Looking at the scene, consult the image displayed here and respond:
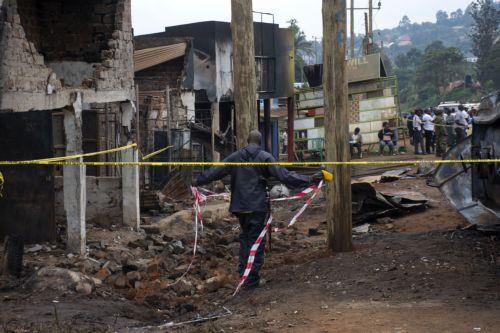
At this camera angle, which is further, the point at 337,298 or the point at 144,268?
the point at 144,268

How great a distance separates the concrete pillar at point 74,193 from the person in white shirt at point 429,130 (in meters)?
17.5

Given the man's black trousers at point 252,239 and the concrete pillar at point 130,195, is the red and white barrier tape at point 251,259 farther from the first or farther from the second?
the concrete pillar at point 130,195

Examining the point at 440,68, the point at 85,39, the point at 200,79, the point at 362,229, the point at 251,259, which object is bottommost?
the point at 362,229

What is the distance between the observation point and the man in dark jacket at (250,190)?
31.0ft

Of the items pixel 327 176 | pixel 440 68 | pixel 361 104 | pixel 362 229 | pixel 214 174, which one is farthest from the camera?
pixel 440 68

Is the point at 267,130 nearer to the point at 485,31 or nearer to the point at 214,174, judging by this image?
the point at 214,174

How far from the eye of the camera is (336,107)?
33.4 ft

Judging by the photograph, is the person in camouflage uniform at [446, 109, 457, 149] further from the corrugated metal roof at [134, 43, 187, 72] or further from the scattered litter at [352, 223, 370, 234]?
the scattered litter at [352, 223, 370, 234]

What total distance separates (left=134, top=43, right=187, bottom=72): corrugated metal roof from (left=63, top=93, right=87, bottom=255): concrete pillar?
1171 cm

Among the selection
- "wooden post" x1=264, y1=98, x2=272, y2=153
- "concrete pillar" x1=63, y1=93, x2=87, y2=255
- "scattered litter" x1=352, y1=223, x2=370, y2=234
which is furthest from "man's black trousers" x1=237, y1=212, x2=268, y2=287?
"wooden post" x1=264, y1=98, x2=272, y2=153

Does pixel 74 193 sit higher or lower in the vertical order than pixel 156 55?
lower

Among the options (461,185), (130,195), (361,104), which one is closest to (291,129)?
(361,104)

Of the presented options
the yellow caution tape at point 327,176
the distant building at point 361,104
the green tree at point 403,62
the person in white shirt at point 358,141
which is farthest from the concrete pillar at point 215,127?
the green tree at point 403,62

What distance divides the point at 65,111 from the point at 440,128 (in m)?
16.0
